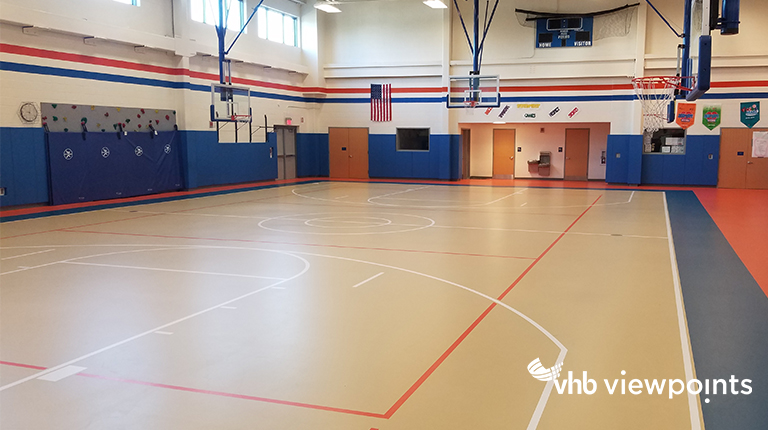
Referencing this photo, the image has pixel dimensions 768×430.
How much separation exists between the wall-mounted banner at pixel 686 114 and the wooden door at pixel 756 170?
6.57 ft

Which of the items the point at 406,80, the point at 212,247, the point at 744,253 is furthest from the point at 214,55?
the point at 744,253

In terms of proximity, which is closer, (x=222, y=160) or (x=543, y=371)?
(x=543, y=371)

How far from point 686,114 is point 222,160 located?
17.4m

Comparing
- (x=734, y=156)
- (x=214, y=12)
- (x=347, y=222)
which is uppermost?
(x=214, y=12)

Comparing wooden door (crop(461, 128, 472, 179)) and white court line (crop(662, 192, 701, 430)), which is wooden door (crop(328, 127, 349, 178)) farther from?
white court line (crop(662, 192, 701, 430))

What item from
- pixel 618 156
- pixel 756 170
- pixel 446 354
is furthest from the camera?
pixel 618 156

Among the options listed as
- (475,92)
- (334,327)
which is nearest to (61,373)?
(334,327)

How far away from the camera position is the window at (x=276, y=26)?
23.9m

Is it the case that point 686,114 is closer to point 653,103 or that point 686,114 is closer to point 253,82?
point 653,103

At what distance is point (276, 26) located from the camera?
2500 centimetres

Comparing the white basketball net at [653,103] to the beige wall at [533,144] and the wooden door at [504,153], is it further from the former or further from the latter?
the wooden door at [504,153]


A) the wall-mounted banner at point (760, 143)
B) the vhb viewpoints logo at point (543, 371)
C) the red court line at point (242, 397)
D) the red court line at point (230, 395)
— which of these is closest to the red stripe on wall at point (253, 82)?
the wall-mounted banner at point (760, 143)

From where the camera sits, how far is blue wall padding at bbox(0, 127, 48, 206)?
14594 mm

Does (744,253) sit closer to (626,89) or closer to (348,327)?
(348,327)
